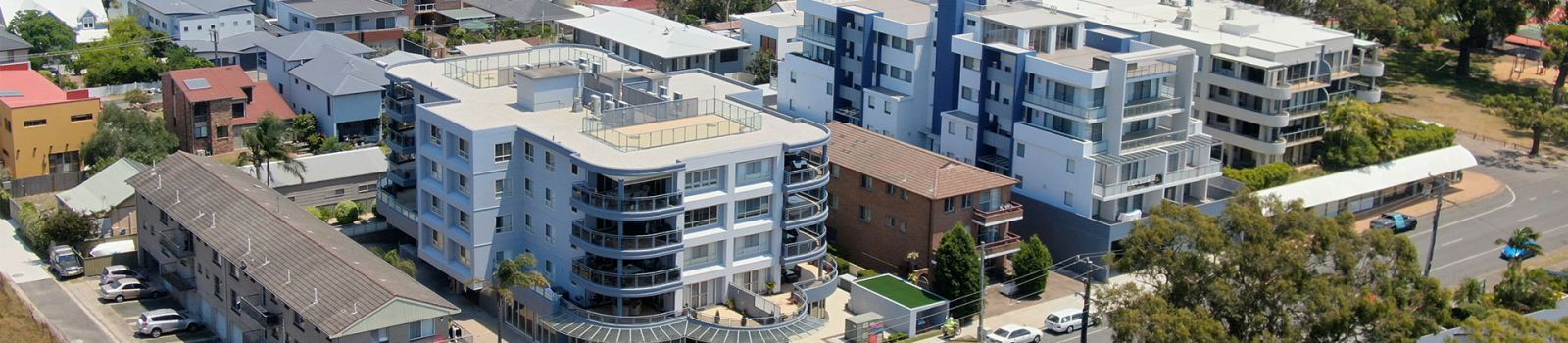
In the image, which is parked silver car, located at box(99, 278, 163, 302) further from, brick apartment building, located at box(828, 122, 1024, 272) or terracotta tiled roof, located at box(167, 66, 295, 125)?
brick apartment building, located at box(828, 122, 1024, 272)

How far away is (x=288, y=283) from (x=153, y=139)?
30.8 metres

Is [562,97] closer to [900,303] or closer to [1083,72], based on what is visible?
[900,303]

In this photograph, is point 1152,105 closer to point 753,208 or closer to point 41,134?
point 753,208

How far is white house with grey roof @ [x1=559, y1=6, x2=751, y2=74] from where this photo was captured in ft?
377

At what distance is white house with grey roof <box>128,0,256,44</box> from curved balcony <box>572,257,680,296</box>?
5882cm

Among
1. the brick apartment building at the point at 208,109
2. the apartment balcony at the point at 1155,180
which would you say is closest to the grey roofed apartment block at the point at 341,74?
the brick apartment building at the point at 208,109

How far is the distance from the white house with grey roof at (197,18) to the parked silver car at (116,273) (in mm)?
42361

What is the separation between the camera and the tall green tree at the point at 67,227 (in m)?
81.6

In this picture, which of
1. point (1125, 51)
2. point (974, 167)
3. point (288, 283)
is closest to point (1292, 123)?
point (1125, 51)

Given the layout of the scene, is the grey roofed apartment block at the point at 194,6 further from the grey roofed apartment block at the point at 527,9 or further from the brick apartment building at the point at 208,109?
the brick apartment building at the point at 208,109

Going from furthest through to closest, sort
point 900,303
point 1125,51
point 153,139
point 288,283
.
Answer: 1. point 153,139
2. point 1125,51
3. point 900,303
4. point 288,283

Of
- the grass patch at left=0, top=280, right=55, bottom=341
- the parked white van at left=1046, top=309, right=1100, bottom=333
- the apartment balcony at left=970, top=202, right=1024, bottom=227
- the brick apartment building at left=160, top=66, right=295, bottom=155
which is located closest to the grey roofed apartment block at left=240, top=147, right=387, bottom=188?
the brick apartment building at left=160, top=66, right=295, bottom=155

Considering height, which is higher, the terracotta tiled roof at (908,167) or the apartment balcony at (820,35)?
the apartment balcony at (820,35)

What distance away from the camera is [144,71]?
374 ft
